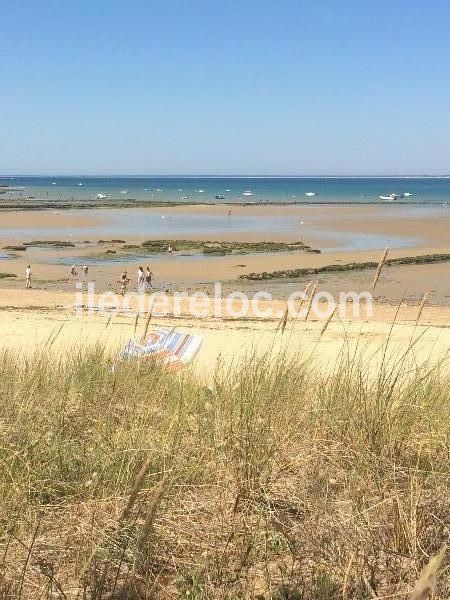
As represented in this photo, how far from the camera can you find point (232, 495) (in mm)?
2885

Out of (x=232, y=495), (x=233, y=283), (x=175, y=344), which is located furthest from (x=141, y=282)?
(x=232, y=495)

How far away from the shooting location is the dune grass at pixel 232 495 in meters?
2.36

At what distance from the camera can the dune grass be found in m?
2.36

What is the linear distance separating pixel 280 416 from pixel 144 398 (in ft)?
3.40

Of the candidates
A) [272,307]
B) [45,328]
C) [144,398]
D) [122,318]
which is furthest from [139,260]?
[144,398]

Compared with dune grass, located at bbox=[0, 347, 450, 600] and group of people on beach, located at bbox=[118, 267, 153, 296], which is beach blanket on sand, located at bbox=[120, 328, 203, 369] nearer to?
dune grass, located at bbox=[0, 347, 450, 600]

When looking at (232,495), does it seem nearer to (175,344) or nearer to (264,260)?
(175,344)

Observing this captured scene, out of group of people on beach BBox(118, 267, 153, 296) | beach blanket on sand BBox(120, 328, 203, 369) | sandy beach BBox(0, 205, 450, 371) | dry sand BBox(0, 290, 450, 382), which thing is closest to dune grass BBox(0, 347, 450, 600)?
sandy beach BBox(0, 205, 450, 371)

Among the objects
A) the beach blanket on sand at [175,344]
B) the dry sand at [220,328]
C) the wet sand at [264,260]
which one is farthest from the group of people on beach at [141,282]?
the beach blanket on sand at [175,344]

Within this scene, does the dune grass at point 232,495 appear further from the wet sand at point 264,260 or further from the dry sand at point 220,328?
the wet sand at point 264,260

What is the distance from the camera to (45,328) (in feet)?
45.4

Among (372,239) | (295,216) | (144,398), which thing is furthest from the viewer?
(295,216)

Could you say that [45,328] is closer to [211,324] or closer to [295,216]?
[211,324]

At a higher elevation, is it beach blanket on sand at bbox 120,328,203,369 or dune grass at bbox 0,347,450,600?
dune grass at bbox 0,347,450,600
